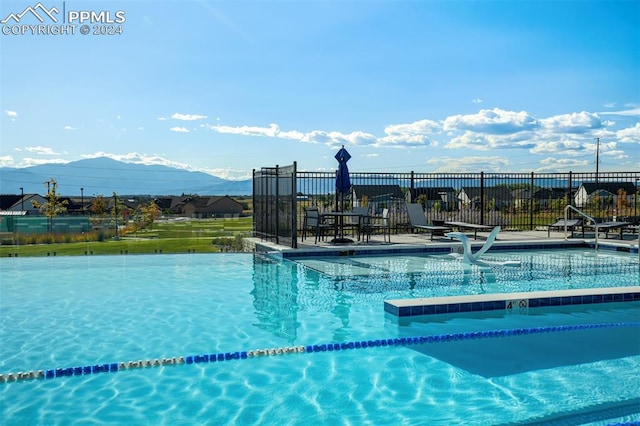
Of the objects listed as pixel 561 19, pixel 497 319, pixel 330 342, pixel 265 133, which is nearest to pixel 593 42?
pixel 561 19

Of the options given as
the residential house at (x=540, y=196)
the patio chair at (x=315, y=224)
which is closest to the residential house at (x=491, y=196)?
the residential house at (x=540, y=196)

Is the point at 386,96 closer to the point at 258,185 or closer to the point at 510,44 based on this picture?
the point at 510,44

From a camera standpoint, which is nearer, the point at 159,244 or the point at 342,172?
the point at 159,244

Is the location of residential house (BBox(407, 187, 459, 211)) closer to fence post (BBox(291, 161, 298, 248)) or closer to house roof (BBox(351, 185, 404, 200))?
house roof (BBox(351, 185, 404, 200))

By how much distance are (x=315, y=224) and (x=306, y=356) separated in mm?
7849

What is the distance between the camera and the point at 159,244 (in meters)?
13.2

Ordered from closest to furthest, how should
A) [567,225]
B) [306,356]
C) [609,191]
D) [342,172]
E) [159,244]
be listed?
[306,356], [159,244], [342,172], [567,225], [609,191]

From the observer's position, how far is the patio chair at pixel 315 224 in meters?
12.9

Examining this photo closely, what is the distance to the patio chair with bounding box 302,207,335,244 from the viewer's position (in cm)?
1290

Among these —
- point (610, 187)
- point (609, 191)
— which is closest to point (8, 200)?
point (610, 187)

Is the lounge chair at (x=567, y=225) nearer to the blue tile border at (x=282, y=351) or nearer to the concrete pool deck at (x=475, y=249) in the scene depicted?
the concrete pool deck at (x=475, y=249)

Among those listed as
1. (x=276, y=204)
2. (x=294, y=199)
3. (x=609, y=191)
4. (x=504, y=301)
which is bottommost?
(x=504, y=301)

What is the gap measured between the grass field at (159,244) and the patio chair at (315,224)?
1.85m

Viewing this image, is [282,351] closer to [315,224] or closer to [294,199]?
[294,199]
